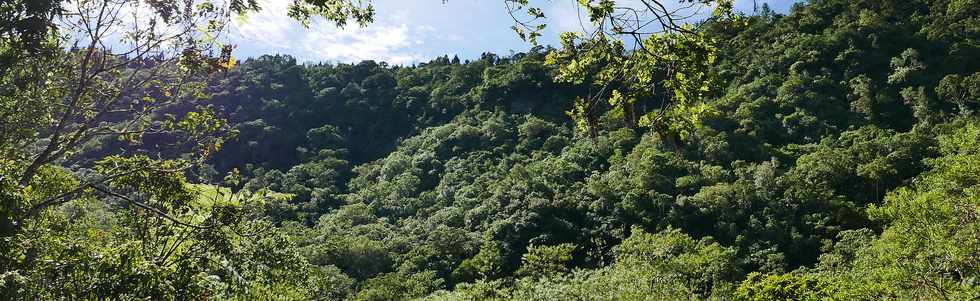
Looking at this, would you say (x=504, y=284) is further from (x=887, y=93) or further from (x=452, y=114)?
(x=452, y=114)

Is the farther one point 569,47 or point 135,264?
point 135,264

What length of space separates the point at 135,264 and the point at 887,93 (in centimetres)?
6574

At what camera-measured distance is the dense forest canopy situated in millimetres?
7496

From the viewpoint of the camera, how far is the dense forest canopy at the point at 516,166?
7496mm

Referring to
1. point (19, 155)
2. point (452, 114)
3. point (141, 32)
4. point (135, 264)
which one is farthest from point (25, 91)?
point (452, 114)

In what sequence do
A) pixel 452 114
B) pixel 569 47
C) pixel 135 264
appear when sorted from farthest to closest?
pixel 452 114
pixel 135 264
pixel 569 47

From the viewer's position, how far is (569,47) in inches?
184

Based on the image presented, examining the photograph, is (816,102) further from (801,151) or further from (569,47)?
(569,47)

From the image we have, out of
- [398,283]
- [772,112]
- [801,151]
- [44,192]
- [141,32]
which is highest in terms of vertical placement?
[772,112]

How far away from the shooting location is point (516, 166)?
6194 centimetres

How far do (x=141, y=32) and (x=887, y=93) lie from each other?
214 ft

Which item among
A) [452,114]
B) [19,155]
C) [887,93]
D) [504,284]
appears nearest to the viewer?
[19,155]

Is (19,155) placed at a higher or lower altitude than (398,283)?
higher

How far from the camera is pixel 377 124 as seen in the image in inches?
3578
